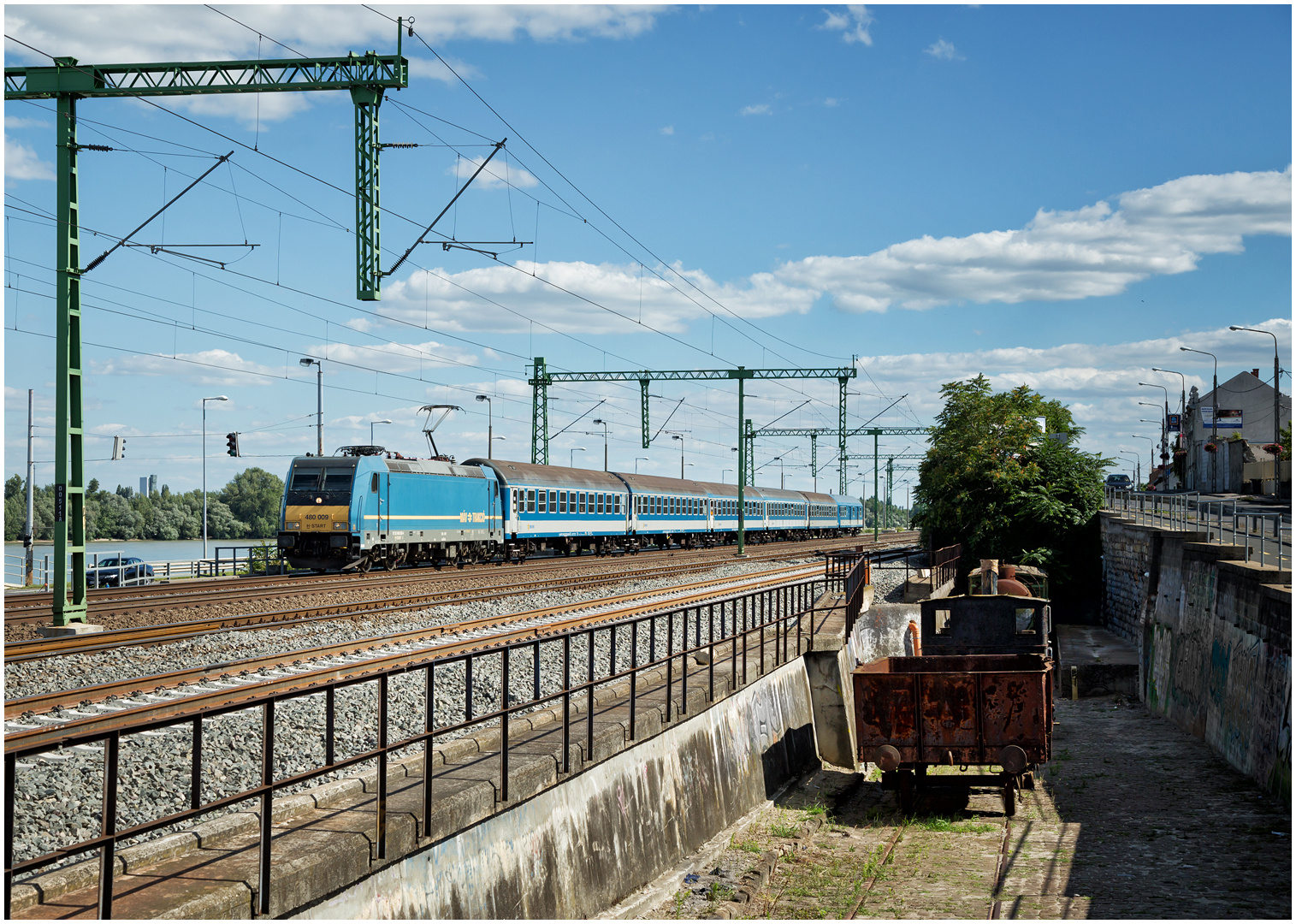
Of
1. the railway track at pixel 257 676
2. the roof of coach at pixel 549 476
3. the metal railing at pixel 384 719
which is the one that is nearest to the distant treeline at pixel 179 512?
the roof of coach at pixel 549 476

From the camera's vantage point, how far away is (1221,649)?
1838 cm

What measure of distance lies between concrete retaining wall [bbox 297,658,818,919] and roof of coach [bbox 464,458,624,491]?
2705cm

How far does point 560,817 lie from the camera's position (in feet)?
28.7

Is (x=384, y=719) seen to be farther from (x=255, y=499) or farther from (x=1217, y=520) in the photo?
(x=255, y=499)

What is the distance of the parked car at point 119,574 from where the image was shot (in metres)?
30.3

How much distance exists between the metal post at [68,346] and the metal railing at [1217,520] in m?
18.8

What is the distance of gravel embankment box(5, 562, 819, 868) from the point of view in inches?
304

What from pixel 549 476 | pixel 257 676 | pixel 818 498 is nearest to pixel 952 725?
pixel 257 676

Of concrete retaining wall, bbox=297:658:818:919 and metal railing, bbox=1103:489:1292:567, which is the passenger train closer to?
concrete retaining wall, bbox=297:658:818:919

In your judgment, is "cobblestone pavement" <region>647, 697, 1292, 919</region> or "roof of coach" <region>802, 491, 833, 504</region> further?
"roof of coach" <region>802, 491, 833, 504</region>

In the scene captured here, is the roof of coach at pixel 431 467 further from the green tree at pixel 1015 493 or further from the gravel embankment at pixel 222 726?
the green tree at pixel 1015 493

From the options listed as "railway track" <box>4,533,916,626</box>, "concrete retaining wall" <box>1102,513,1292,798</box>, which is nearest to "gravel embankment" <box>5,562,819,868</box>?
"railway track" <box>4,533,916,626</box>

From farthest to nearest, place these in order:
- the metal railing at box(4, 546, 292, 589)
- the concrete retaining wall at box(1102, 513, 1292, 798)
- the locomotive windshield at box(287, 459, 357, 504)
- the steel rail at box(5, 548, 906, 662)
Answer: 1. the metal railing at box(4, 546, 292, 589)
2. the locomotive windshield at box(287, 459, 357, 504)
3. the steel rail at box(5, 548, 906, 662)
4. the concrete retaining wall at box(1102, 513, 1292, 798)

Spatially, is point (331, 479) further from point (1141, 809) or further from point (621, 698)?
point (1141, 809)
